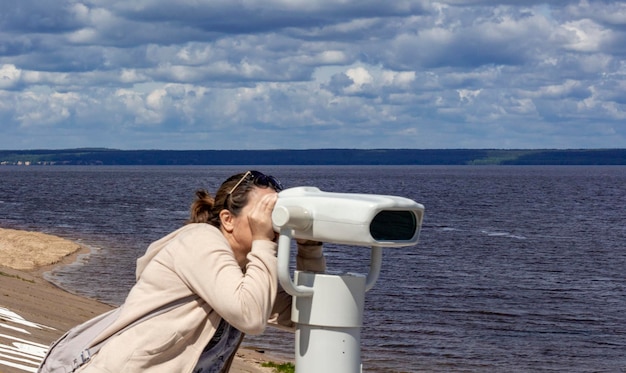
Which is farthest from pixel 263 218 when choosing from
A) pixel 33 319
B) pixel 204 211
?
pixel 33 319

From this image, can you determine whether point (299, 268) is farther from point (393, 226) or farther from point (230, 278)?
point (393, 226)

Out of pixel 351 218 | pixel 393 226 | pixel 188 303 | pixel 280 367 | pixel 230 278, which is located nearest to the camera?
pixel 351 218

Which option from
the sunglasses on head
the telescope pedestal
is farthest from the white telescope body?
A: the sunglasses on head

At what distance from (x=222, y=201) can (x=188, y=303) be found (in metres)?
0.40

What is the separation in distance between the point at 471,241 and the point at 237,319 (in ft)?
166

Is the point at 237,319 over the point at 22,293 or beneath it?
over

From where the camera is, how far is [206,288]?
332cm

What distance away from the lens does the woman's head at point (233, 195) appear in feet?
11.6

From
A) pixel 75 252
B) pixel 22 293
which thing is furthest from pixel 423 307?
pixel 75 252

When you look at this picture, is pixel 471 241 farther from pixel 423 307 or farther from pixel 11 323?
pixel 11 323

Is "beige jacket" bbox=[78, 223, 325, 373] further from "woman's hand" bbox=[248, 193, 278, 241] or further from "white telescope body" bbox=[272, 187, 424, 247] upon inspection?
"white telescope body" bbox=[272, 187, 424, 247]

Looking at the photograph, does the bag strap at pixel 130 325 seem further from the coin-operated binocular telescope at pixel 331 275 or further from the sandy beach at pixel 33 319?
the sandy beach at pixel 33 319

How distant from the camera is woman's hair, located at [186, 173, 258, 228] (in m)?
3.53

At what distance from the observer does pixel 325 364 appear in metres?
3.22
